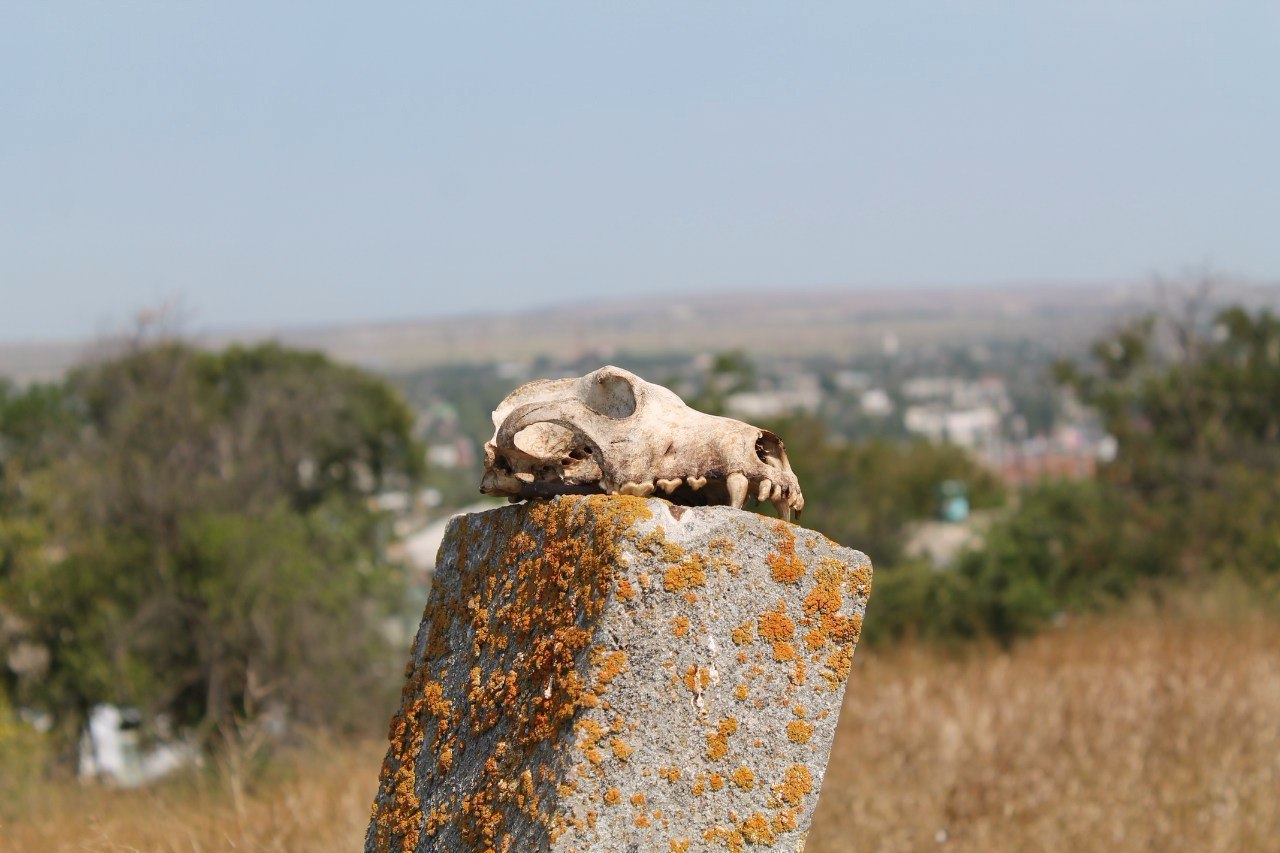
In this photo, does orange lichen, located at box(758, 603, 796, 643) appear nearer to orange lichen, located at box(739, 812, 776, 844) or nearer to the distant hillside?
orange lichen, located at box(739, 812, 776, 844)

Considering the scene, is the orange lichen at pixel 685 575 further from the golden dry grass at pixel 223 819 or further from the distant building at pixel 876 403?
the distant building at pixel 876 403

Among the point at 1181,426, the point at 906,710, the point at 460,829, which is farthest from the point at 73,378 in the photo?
the point at 460,829

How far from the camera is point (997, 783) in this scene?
6223mm

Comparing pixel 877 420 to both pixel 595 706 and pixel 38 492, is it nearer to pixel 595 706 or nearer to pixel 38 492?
pixel 38 492

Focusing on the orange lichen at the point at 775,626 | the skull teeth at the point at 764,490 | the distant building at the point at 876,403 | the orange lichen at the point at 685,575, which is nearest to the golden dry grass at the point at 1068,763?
the skull teeth at the point at 764,490

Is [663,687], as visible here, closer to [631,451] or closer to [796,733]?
[796,733]

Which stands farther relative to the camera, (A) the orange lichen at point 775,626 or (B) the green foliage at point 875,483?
(B) the green foliage at point 875,483

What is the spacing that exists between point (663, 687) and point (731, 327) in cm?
8729

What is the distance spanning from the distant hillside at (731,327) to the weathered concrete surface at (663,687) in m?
11.7

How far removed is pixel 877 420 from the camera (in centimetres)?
8119

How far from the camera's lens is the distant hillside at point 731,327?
4512 cm

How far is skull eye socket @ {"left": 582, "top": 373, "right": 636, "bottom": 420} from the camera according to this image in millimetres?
3398

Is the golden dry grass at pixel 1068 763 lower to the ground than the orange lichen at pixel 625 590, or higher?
lower

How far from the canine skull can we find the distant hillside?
1124 cm
